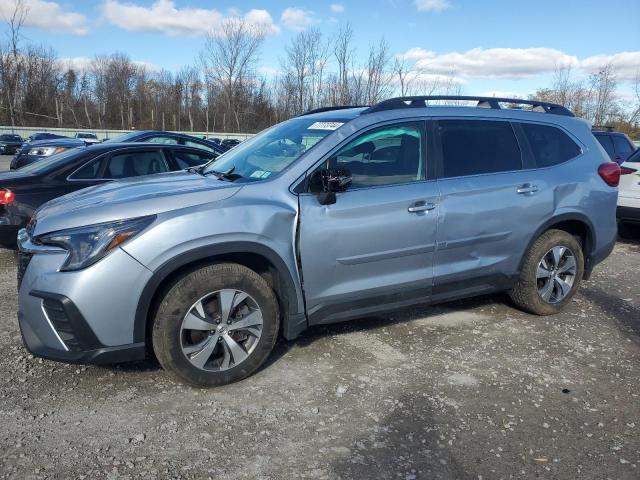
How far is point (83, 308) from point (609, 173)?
4548 mm

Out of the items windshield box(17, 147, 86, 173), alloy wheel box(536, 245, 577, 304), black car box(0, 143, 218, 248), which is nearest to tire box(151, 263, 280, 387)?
alloy wheel box(536, 245, 577, 304)

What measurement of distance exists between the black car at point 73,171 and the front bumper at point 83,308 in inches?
124

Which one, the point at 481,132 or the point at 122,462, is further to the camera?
the point at 481,132

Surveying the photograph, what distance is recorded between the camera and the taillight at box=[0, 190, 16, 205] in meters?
5.72

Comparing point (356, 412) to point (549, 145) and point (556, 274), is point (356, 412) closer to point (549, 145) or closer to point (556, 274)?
point (556, 274)

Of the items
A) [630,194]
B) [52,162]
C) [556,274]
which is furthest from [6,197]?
[630,194]

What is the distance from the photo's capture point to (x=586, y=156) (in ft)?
15.7

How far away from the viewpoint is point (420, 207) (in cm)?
383

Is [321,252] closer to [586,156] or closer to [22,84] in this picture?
[586,156]

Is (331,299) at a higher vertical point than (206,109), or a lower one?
lower

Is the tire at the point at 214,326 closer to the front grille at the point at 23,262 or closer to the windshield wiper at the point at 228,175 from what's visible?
the windshield wiper at the point at 228,175

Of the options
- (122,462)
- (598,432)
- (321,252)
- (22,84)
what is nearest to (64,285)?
(122,462)

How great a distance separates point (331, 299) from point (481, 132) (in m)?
1.96

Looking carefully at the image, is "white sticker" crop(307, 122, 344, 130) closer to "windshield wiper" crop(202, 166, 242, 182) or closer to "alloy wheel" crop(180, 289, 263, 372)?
"windshield wiper" crop(202, 166, 242, 182)
